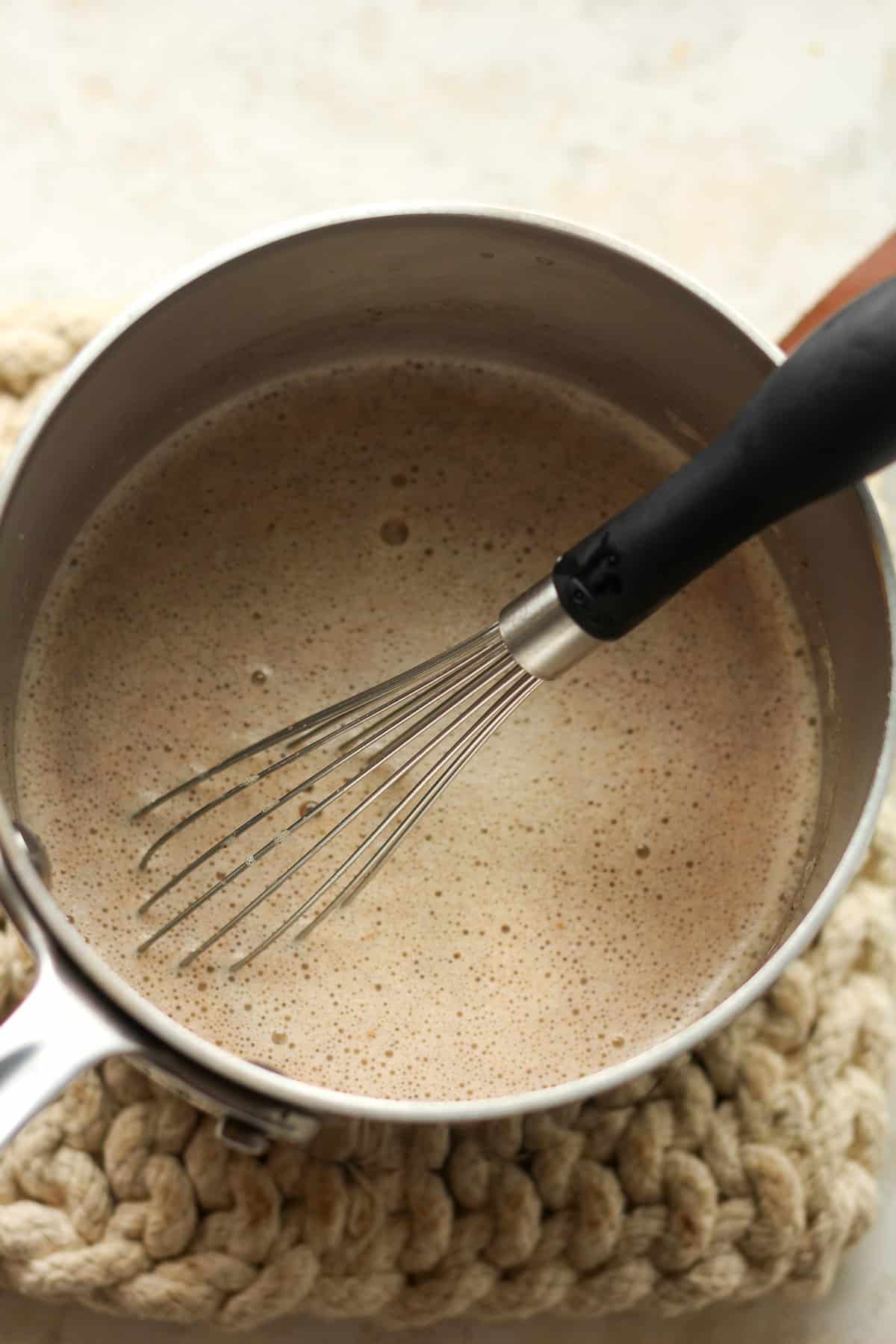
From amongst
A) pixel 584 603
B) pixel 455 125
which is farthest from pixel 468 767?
pixel 455 125

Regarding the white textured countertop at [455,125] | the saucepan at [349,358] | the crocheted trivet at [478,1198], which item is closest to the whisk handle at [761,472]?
the saucepan at [349,358]

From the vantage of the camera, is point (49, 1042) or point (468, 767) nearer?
point (49, 1042)

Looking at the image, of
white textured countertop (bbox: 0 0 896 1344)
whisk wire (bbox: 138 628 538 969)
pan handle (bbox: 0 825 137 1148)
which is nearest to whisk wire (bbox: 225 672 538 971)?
whisk wire (bbox: 138 628 538 969)

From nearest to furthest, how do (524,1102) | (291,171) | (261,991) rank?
(524,1102)
(261,991)
(291,171)

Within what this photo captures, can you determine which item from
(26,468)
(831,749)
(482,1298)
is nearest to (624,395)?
(831,749)

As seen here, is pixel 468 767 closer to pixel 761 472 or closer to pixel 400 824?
pixel 400 824

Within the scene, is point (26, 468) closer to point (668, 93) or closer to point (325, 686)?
point (325, 686)
